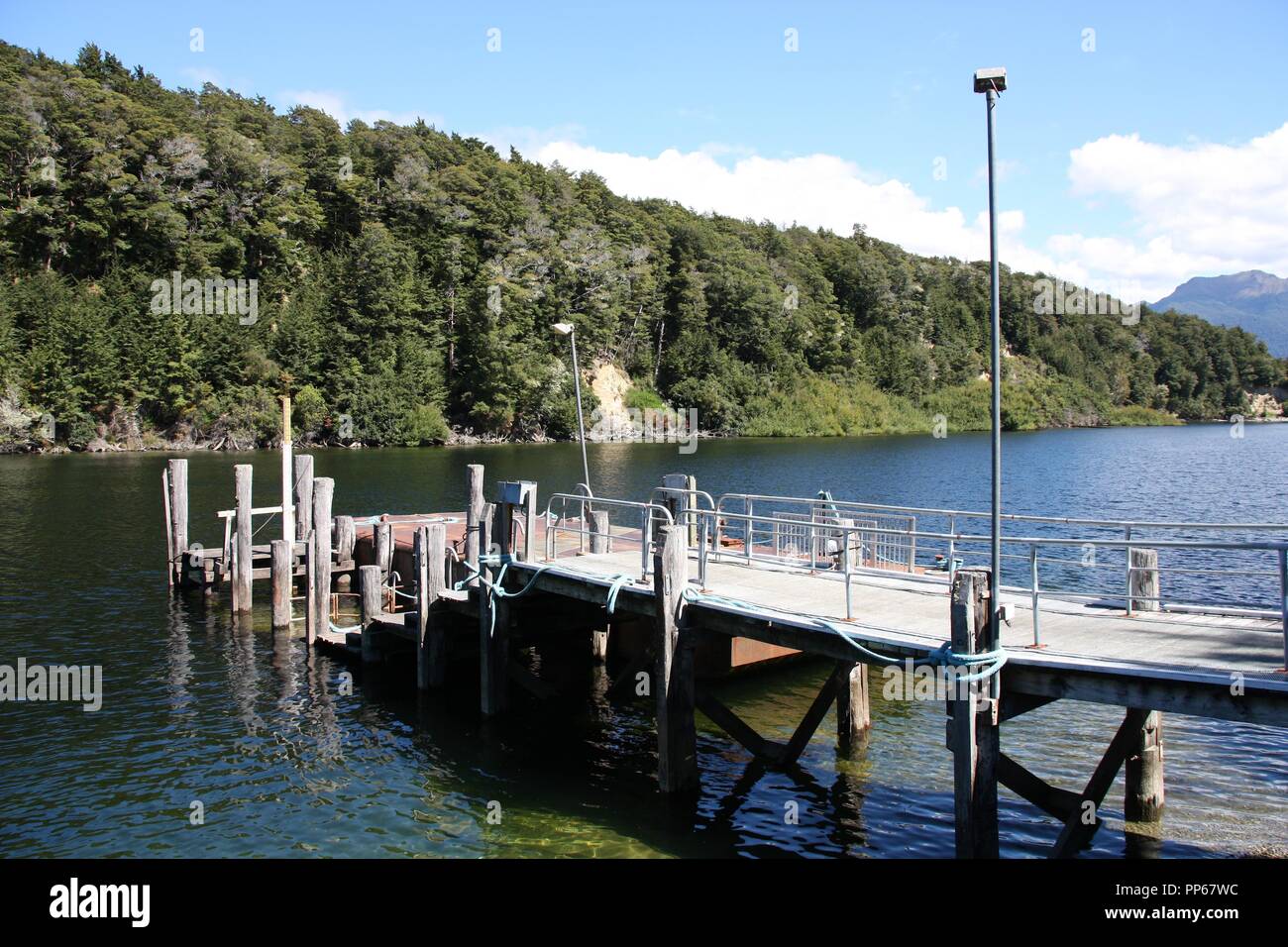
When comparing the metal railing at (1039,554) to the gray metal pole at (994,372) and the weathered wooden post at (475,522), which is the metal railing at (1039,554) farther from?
the weathered wooden post at (475,522)

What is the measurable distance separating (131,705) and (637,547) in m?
10.5

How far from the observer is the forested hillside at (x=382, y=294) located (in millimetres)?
82125

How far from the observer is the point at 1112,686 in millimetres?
9633

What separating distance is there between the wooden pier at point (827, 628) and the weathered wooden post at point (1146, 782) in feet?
0.09

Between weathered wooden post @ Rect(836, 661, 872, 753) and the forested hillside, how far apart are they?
7644 centimetres

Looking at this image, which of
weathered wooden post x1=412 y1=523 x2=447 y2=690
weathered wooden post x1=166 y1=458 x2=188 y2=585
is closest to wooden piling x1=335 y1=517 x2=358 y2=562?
weathered wooden post x1=166 y1=458 x2=188 y2=585

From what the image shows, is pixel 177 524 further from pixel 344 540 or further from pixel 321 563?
pixel 321 563

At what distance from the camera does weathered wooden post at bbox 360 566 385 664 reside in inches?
810


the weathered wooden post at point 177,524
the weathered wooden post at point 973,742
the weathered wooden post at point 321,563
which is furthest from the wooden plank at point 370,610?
the weathered wooden post at point 973,742

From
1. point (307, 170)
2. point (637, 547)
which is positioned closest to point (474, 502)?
point (637, 547)

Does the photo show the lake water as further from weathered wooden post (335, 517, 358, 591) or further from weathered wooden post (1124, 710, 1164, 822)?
weathered wooden post (335, 517, 358, 591)
